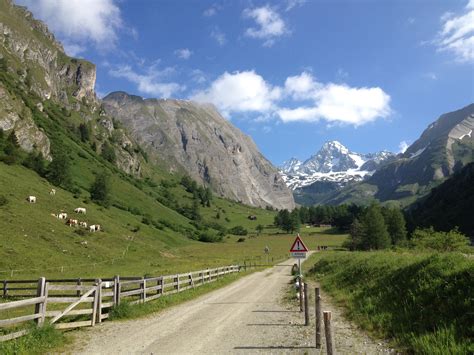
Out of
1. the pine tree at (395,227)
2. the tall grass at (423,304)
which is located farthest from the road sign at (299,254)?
the pine tree at (395,227)

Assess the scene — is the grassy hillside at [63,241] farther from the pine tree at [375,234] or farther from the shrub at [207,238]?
the pine tree at [375,234]

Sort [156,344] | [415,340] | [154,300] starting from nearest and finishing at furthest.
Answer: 1. [415,340]
2. [156,344]
3. [154,300]

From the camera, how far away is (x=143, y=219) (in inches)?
4833

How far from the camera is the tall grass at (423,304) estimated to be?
1037 centimetres

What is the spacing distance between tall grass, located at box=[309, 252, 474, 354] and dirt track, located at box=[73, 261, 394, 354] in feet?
3.22

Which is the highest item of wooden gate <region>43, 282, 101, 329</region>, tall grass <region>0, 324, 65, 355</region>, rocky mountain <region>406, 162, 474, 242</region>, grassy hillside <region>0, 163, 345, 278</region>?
rocky mountain <region>406, 162, 474, 242</region>

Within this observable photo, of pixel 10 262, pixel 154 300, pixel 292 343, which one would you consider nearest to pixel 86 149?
pixel 10 262

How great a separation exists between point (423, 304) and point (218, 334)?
25.0ft

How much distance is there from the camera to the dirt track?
1214cm

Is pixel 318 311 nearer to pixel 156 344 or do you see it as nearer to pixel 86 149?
pixel 156 344

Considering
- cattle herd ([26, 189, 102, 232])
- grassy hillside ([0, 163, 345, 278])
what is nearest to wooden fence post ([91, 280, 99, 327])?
grassy hillside ([0, 163, 345, 278])

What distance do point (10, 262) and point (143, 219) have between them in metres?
75.9

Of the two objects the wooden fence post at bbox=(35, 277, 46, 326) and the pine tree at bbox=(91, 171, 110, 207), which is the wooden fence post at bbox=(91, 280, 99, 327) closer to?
the wooden fence post at bbox=(35, 277, 46, 326)

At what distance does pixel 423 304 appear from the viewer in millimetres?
13820
